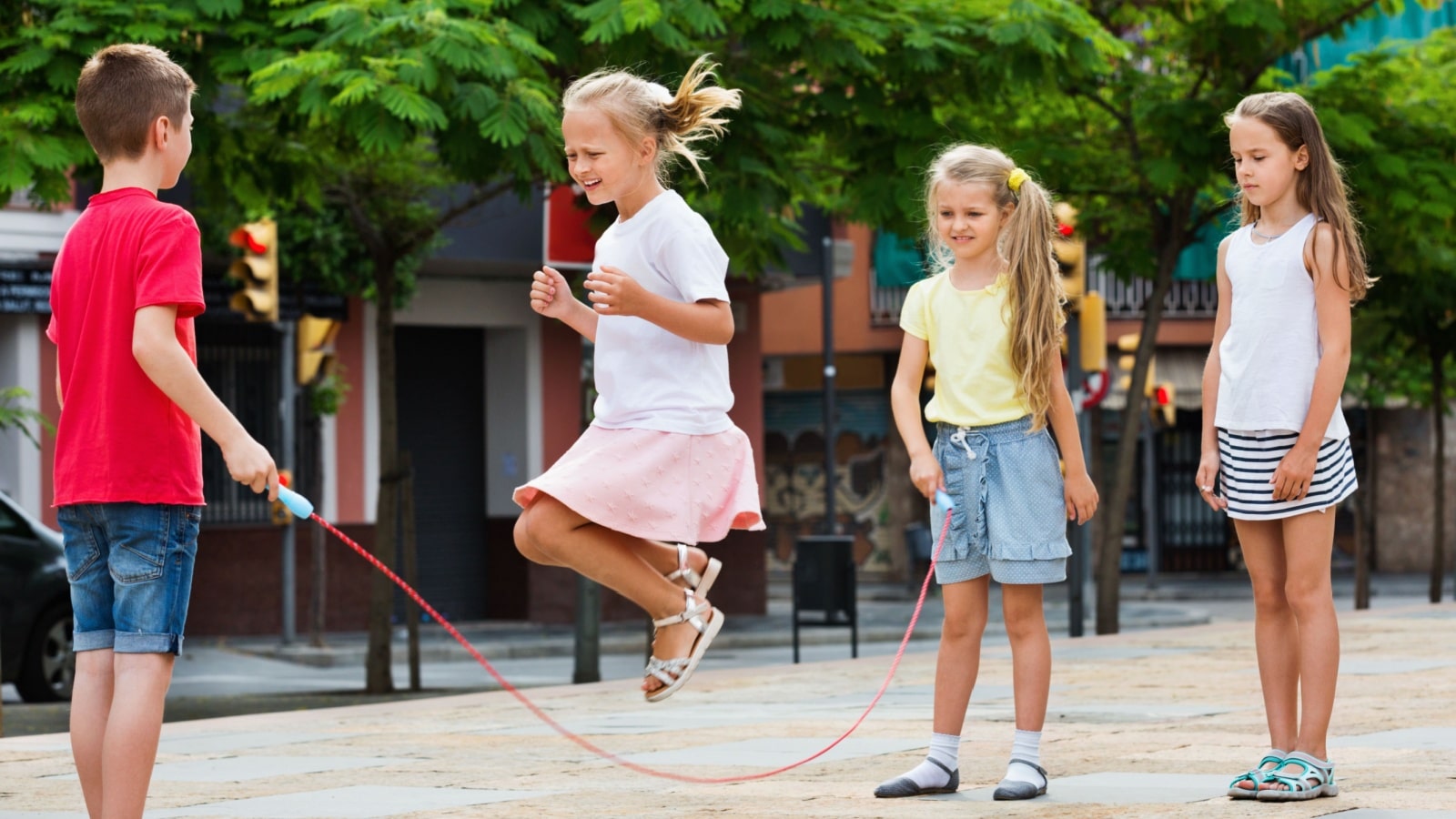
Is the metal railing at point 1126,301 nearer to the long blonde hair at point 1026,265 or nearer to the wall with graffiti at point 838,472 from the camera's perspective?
the wall with graffiti at point 838,472

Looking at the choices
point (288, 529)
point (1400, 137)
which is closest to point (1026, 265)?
point (1400, 137)

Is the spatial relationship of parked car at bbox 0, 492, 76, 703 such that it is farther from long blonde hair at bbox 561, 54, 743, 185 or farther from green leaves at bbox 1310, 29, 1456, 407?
long blonde hair at bbox 561, 54, 743, 185

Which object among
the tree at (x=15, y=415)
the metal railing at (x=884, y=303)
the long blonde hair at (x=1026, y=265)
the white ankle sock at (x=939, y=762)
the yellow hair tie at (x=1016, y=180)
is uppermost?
the metal railing at (x=884, y=303)

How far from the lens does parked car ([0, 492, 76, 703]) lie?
13.8 m

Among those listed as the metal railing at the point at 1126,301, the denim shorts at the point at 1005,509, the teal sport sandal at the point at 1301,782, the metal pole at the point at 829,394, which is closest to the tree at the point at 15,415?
the denim shorts at the point at 1005,509

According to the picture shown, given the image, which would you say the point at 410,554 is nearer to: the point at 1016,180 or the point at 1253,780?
the point at 1016,180

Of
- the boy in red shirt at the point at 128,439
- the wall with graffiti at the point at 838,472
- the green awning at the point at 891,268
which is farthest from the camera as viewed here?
the wall with graffiti at the point at 838,472

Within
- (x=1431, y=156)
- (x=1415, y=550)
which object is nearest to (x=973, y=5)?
(x=1431, y=156)

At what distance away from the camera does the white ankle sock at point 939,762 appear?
229 inches

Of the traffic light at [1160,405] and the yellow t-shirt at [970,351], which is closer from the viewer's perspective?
the yellow t-shirt at [970,351]

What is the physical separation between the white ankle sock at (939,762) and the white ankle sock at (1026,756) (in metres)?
0.19

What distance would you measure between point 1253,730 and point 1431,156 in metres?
8.00

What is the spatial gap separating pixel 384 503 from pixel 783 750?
7035mm

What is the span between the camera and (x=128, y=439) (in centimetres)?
478
